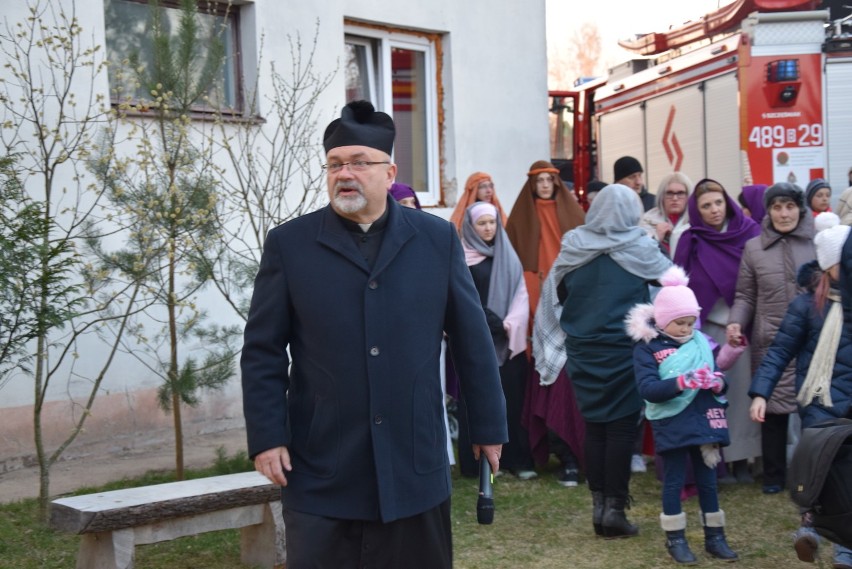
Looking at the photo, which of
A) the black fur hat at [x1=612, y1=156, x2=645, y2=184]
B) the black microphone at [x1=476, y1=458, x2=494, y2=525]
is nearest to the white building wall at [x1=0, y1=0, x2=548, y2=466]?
the black fur hat at [x1=612, y1=156, x2=645, y2=184]

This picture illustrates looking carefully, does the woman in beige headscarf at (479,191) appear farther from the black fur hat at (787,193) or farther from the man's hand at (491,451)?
the man's hand at (491,451)

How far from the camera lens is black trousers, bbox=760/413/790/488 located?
7.34 metres

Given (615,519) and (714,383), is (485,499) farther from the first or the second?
(615,519)

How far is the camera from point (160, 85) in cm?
670

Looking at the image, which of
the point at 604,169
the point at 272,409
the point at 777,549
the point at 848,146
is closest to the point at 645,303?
the point at 777,549

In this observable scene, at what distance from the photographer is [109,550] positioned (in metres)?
5.00

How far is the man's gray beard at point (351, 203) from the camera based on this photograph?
142 inches

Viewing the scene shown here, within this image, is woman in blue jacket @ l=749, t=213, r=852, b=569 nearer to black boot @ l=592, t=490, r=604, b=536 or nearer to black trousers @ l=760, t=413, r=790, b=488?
black boot @ l=592, t=490, r=604, b=536

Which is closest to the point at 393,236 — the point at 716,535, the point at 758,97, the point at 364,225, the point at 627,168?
the point at 364,225

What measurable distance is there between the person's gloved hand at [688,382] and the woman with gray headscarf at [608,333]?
2.10ft

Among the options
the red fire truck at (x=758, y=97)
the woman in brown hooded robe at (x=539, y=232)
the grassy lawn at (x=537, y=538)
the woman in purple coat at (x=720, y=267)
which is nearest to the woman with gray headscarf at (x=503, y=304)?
the woman in brown hooded robe at (x=539, y=232)

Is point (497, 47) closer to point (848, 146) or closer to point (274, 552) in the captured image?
point (848, 146)

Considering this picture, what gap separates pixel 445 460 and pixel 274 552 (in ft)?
7.12

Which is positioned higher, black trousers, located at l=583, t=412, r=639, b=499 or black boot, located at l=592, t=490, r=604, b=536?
black trousers, located at l=583, t=412, r=639, b=499
